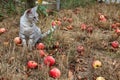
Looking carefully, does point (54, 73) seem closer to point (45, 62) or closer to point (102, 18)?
point (45, 62)

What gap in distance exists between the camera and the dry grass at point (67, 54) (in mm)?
3668

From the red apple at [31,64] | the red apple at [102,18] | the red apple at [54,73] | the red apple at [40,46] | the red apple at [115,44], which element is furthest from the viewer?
the red apple at [102,18]

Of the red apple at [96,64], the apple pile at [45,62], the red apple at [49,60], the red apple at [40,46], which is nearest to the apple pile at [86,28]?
the apple pile at [45,62]

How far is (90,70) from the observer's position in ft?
12.8

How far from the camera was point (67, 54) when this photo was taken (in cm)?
420

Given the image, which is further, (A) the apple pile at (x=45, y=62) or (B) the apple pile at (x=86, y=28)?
(B) the apple pile at (x=86, y=28)

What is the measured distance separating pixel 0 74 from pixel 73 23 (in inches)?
93.9

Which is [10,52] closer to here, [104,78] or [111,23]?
[104,78]

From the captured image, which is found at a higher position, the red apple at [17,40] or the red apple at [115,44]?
the red apple at [17,40]

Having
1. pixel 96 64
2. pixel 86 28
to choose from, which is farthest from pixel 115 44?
pixel 86 28

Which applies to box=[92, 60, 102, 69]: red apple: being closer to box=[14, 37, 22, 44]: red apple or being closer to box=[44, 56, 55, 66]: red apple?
box=[44, 56, 55, 66]: red apple

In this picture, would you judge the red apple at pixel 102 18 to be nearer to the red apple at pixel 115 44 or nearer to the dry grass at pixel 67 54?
the dry grass at pixel 67 54

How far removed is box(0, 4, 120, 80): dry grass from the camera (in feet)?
12.0

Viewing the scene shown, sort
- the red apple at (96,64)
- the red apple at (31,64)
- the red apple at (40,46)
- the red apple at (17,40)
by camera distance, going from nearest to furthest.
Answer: the red apple at (31,64) < the red apple at (96,64) < the red apple at (40,46) < the red apple at (17,40)
